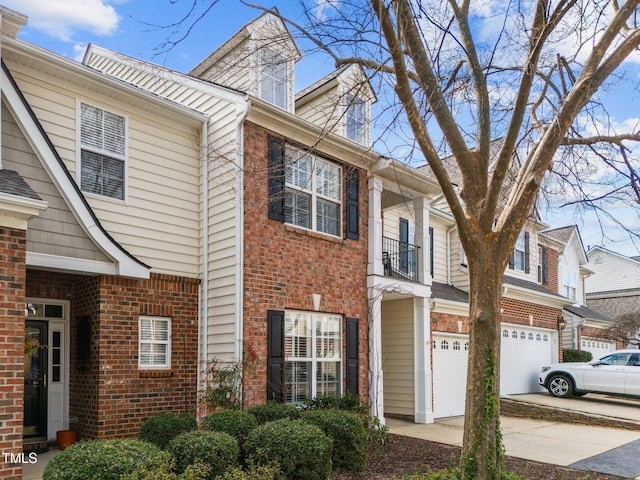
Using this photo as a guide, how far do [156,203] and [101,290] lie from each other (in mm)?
1941

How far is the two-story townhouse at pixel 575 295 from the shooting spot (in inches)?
958

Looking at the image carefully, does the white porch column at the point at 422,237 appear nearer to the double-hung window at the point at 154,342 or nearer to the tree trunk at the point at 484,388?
the double-hung window at the point at 154,342

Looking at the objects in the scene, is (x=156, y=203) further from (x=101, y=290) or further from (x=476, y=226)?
(x=476, y=226)

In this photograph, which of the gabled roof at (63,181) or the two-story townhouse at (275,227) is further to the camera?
the two-story townhouse at (275,227)

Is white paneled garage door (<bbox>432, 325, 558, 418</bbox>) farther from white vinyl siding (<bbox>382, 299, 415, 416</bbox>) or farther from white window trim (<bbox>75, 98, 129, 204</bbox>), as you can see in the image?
white window trim (<bbox>75, 98, 129, 204</bbox>)

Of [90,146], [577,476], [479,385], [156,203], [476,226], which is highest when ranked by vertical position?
[90,146]

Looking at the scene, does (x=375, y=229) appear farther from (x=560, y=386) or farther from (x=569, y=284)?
(x=569, y=284)

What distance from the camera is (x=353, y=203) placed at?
12773mm

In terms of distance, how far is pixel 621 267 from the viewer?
113ft

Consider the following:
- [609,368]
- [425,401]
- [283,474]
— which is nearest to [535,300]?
[609,368]

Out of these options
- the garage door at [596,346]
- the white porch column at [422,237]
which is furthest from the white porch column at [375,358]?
the garage door at [596,346]

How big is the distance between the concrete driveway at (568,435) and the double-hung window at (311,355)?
220 cm

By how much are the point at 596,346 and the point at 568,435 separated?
51.5ft

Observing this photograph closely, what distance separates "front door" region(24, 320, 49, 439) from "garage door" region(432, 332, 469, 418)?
379 inches
